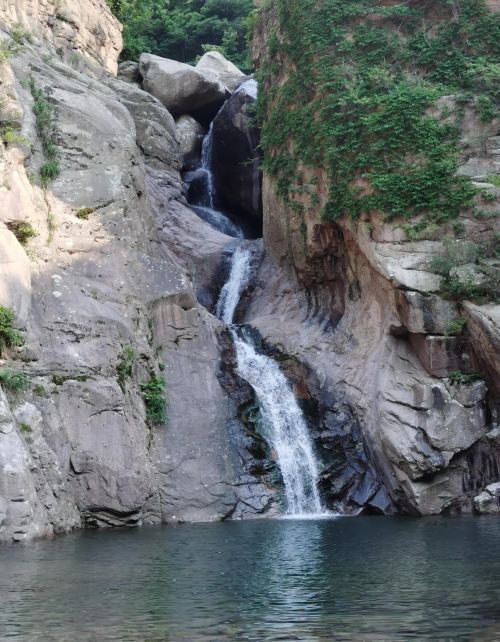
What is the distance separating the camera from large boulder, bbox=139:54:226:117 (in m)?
36.4

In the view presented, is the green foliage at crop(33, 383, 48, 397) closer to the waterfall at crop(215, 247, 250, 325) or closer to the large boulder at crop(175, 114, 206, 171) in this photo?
the waterfall at crop(215, 247, 250, 325)

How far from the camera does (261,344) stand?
2462 centimetres

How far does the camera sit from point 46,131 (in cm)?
2266

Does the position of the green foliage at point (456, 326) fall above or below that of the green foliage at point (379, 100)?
below

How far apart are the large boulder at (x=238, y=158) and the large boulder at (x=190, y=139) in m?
1.13

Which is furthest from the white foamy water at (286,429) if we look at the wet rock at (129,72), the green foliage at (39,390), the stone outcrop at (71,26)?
the wet rock at (129,72)

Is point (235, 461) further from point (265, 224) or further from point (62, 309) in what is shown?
point (265, 224)

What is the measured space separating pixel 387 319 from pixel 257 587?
43.0ft

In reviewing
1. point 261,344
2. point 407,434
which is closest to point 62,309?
point 261,344

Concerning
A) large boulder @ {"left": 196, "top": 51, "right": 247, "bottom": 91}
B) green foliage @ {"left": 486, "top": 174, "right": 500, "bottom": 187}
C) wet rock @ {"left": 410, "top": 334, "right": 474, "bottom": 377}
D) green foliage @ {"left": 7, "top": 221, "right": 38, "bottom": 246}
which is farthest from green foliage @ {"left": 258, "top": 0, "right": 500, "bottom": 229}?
large boulder @ {"left": 196, "top": 51, "right": 247, "bottom": 91}

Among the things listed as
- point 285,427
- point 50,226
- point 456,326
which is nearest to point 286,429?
point 285,427

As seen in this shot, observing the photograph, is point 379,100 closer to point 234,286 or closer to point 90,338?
point 234,286

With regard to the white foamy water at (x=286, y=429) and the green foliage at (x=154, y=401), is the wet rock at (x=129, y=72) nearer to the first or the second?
the white foamy water at (x=286, y=429)

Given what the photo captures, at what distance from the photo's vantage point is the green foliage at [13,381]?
16328 millimetres
